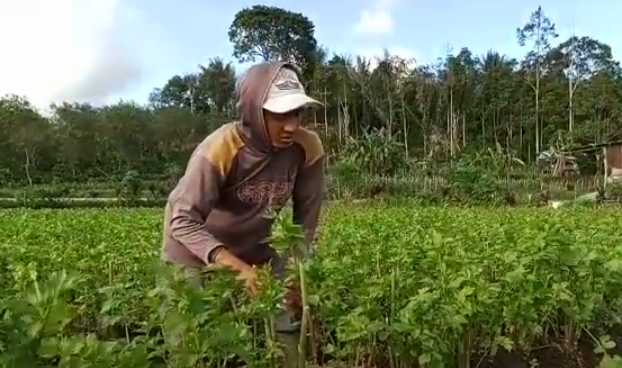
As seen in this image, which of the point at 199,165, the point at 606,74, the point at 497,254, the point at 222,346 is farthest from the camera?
the point at 606,74

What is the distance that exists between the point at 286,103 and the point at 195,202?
0.39 m

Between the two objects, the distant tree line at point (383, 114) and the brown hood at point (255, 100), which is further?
the distant tree line at point (383, 114)

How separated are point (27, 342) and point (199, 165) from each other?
980 mm

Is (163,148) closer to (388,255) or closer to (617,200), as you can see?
(617,200)

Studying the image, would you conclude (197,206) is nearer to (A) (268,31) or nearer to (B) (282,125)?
(B) (282,125)

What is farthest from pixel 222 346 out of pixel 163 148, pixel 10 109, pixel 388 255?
pixel 10 109

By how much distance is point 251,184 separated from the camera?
2.36 m

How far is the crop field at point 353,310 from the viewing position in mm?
1491

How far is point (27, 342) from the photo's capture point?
52.1 inches

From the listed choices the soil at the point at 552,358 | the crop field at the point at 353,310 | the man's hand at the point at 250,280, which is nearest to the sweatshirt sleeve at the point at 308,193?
the crop field at the point at 353,310

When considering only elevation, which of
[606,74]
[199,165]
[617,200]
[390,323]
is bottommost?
[617,200]

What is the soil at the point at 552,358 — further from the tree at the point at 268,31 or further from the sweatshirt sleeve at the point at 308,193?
the tree at the point at 268,31

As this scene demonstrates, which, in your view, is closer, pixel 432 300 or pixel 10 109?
pixel 432 300

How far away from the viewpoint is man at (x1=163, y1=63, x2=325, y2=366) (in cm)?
215
